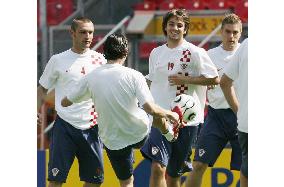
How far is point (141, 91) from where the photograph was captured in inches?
359

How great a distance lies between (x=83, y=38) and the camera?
10609 millimetres

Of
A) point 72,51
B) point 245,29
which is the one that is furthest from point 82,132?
point 245,29

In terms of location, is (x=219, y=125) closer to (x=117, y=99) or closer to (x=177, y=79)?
(x=177, y=79)

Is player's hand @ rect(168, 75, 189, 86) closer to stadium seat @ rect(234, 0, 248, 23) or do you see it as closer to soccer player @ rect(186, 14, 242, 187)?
soccer player @ rect(186, 14, 242, 187)

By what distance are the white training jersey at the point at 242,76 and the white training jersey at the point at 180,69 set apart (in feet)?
3.22

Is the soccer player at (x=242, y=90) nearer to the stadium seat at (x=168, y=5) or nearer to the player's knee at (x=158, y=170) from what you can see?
the player's knee at (x=158, y=170)

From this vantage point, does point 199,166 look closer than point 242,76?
No

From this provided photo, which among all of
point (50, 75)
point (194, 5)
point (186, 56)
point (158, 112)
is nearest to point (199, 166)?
point (186, 56)

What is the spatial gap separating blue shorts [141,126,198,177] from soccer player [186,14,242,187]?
469 mm

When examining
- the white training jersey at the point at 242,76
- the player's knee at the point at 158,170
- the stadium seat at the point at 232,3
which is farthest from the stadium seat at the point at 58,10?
the white training jersey at the point at 242,76

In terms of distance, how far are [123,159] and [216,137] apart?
173cm
